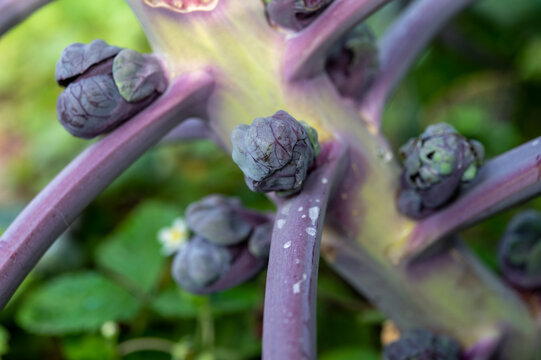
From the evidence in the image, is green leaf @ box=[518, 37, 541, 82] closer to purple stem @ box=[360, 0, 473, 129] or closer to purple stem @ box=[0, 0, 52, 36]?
purple stem @ box=[360, 0, 473, 129]

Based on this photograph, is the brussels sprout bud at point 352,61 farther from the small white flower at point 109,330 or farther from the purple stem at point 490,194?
the small white flower at point 109,330

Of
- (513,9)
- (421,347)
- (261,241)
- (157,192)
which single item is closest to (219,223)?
(261,241)

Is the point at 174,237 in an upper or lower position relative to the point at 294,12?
lower

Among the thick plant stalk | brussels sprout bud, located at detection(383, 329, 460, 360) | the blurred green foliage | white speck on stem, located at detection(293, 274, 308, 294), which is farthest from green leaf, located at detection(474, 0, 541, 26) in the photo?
white speck on stem, located at detection(293, 274, 308, 294)

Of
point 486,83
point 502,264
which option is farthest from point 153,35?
point 486,83

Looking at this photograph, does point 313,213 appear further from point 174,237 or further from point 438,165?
point 174,237

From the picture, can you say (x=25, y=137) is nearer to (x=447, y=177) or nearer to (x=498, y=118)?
(x=498, y=118)

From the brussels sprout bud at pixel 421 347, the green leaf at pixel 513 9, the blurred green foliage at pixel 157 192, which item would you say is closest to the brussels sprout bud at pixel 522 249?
the brussels sprout bud at pixel 421 347
